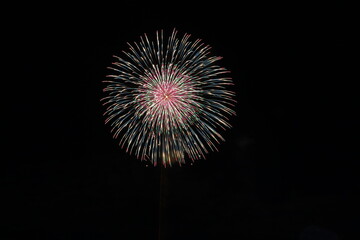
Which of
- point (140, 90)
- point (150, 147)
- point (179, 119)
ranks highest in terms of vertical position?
point (140, 90)

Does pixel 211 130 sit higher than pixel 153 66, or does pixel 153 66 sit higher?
pixel 153 66

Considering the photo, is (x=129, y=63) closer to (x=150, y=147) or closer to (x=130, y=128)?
(x=130, y=128)

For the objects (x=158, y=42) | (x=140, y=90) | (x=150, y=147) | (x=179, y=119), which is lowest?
(x=150, y=147)

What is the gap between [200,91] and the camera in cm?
1562

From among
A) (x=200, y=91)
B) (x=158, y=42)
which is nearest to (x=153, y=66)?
(x=158, y=42)

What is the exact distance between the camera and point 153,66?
15.4 m

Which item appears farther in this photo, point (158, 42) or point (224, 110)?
point (224, 110)

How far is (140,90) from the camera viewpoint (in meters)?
16.0

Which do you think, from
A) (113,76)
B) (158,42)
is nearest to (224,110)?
(158,42)

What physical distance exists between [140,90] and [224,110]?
13.6 feet

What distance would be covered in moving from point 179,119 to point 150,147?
1991 millimetres

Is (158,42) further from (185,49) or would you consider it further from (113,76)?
(113,76)

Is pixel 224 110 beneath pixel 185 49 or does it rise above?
beneath

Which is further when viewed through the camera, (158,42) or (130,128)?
(130,128)
